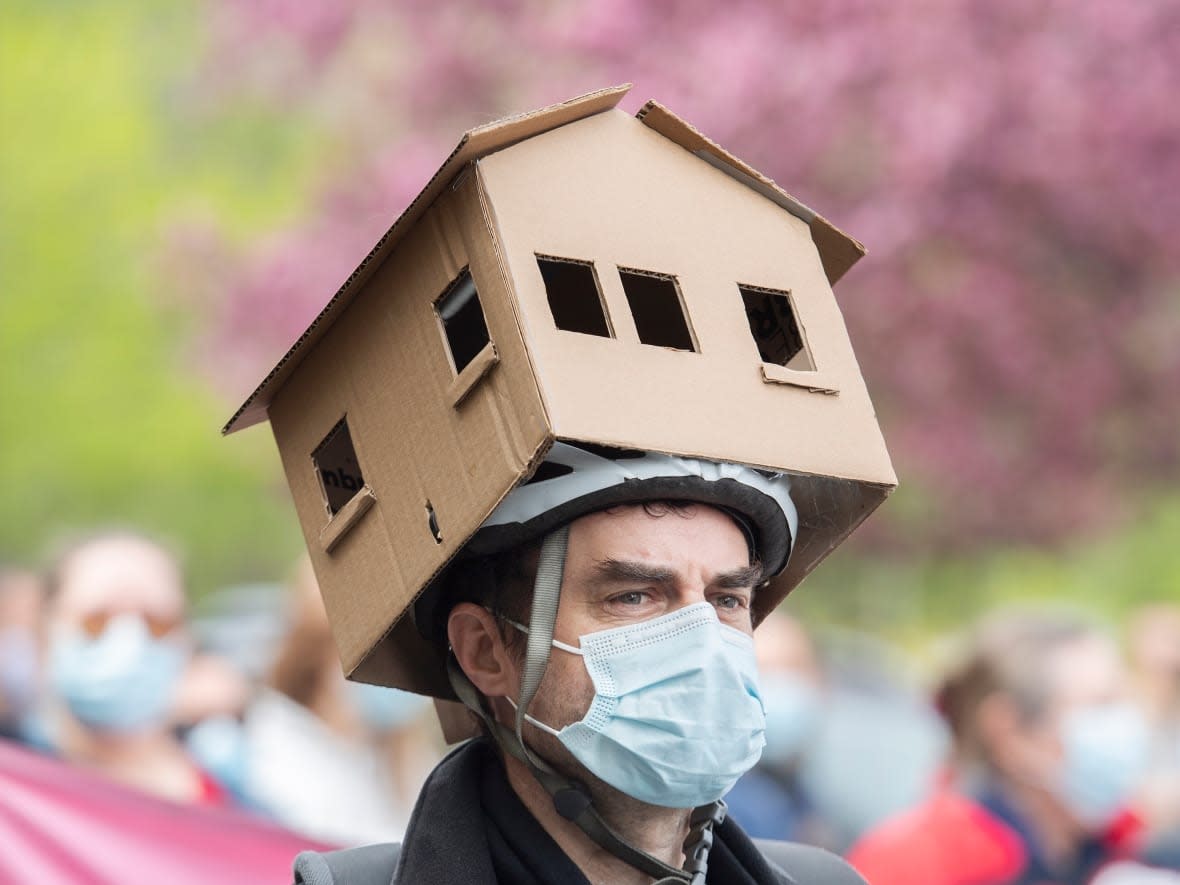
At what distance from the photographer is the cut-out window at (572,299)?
10.1 ft

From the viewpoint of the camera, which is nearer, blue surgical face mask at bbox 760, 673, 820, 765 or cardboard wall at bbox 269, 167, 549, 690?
cardboard wall at bbox 269, 167, 549, 690

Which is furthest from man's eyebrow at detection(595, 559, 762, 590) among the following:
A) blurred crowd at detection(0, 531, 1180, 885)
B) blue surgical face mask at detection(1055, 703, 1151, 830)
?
blue surgical face mask at detection(1055, 703, 1151, 830)

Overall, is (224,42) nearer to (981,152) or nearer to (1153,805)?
(981,152)

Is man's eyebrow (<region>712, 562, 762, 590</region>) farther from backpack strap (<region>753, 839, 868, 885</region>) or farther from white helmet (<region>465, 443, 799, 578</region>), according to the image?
backpack strap (<region>753, 839, 868, 885</region>)

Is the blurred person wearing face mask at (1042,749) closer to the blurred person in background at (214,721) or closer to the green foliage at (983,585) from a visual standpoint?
the blurred person in background at (214,721)

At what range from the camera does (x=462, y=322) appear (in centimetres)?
308

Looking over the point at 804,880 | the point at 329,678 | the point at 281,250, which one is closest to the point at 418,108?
the point at 281,250

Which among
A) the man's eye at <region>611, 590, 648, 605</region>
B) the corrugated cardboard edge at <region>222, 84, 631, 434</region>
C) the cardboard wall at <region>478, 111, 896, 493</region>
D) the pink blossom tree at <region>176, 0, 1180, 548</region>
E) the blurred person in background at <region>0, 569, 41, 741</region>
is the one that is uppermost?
the pink blossom tree at <region>176, 0, 1180, 548</region>

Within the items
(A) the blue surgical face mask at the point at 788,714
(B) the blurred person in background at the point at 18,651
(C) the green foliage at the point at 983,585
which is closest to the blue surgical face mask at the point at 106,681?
(B) the blurred person in background at the point at 18,651

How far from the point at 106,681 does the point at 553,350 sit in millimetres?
3778

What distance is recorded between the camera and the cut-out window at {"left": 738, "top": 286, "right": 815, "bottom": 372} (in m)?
3.16

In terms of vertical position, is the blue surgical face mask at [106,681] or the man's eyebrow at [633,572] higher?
the blue surgical face mask at [106,681]

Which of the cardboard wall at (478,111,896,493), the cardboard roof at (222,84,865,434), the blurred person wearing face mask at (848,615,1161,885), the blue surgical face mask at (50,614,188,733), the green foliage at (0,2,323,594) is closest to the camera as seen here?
the cardboard wall at (478,111,896,493)

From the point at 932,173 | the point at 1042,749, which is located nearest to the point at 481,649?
the point at 1042,749
